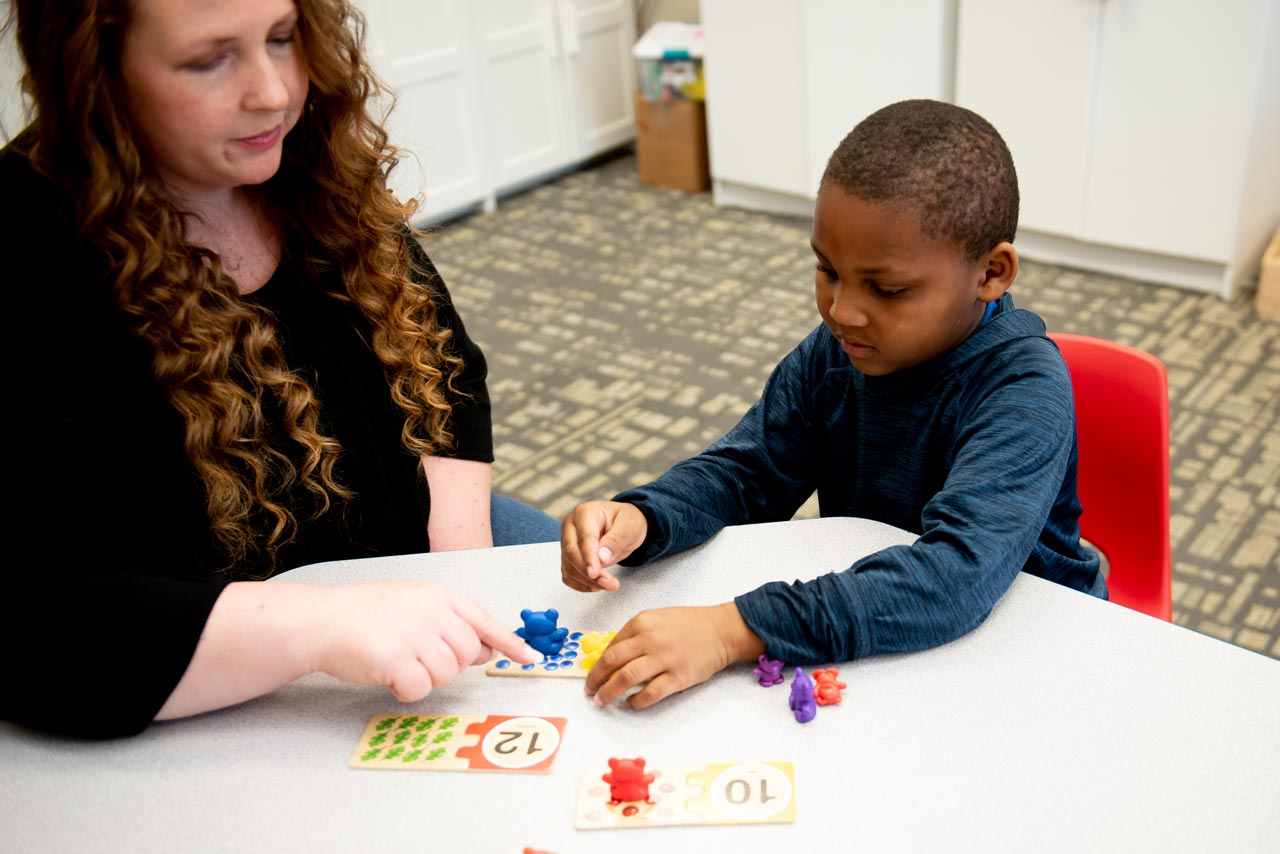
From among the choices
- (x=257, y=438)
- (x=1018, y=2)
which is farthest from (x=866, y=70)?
(x=257, y=438)

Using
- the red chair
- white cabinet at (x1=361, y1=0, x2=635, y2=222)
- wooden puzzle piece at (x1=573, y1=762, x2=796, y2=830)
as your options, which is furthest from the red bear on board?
white cabinet at (x1=361, y1=0, x2=635, y2=222)

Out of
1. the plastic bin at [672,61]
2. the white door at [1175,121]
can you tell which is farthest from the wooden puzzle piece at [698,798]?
the plastic bin at [672,61]

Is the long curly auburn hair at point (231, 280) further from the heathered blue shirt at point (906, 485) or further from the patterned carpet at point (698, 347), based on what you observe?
the patterned carpet at point (698, 347)

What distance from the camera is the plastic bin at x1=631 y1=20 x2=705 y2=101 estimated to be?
4.14m

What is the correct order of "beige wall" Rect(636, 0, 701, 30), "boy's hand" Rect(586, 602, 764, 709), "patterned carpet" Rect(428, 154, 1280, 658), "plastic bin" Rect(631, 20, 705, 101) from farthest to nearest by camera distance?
"beige wall" Rect(636, 0, 701, 30) < "plastic bin" Rect(631, 20, 705, 101) < "patterned carpet" Rect(428, 154, 1280, 658) < "boy's hand" Rect(586, 602, 764, 709)

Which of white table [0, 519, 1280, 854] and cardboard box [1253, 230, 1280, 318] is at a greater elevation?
white table [0, 519, 1280, 854]

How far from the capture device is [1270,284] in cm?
307

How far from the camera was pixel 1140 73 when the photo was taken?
10.0ft

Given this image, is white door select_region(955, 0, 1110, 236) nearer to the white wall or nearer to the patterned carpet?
the patterned carpet

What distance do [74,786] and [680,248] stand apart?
3.18m

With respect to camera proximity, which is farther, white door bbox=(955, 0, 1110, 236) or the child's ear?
white door bbox=(955, 0, 1110, 236)

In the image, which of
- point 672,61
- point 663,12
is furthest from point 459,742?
point 663,12

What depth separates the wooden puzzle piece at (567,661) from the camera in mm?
1019

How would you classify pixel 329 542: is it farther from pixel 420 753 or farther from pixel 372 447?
pixel 420 753
